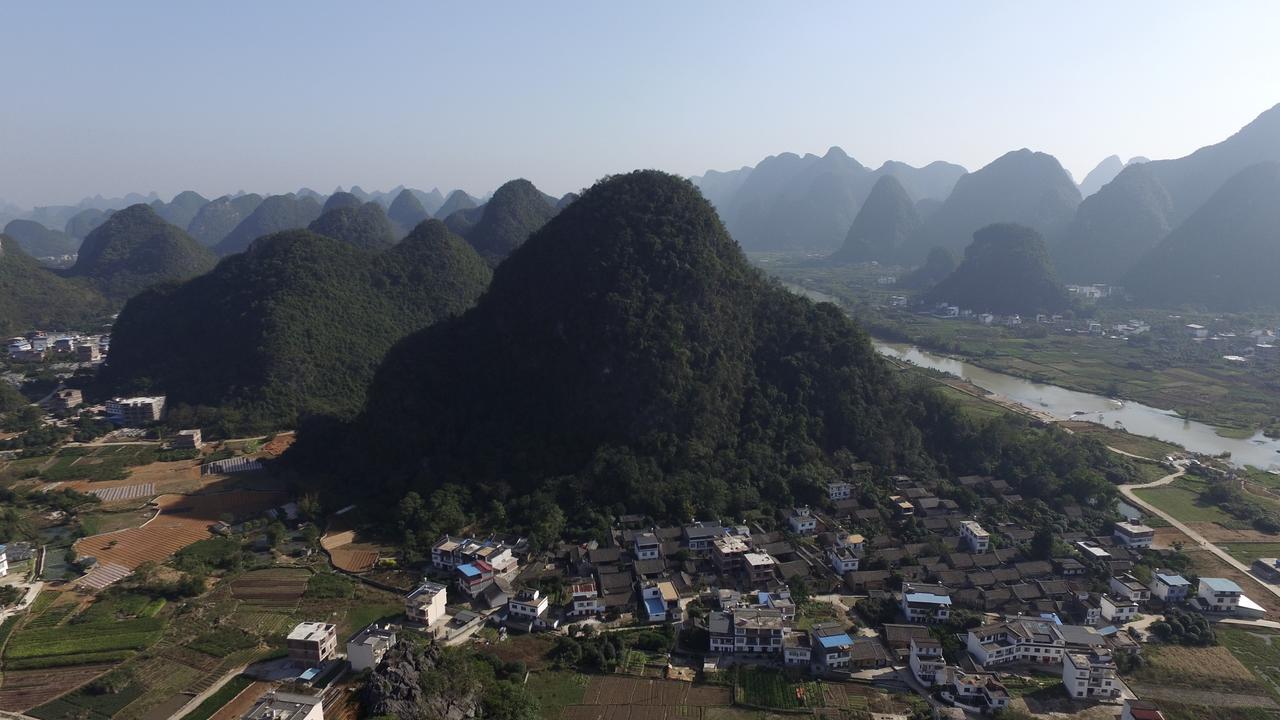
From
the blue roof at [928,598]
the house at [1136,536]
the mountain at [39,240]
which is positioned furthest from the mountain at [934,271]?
the mountain at [39,240]

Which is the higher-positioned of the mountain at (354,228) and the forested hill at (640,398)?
the mountain at (354,228)

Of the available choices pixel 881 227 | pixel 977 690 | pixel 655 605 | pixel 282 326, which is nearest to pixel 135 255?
pixel 282 326

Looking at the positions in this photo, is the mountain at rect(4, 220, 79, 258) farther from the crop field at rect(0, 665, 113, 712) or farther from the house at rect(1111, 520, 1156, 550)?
the house at rect(1111, 520, 1156, 550)

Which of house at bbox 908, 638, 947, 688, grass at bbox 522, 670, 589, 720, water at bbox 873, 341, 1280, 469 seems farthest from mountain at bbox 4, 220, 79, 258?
house at bbox 908, 638, 947, 688

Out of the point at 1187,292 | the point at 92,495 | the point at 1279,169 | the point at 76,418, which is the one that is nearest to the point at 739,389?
the point at 92,495

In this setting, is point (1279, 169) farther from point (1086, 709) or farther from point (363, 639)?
point (363, 639)

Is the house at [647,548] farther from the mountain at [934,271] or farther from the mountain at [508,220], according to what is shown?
the mountain at [934,271]
